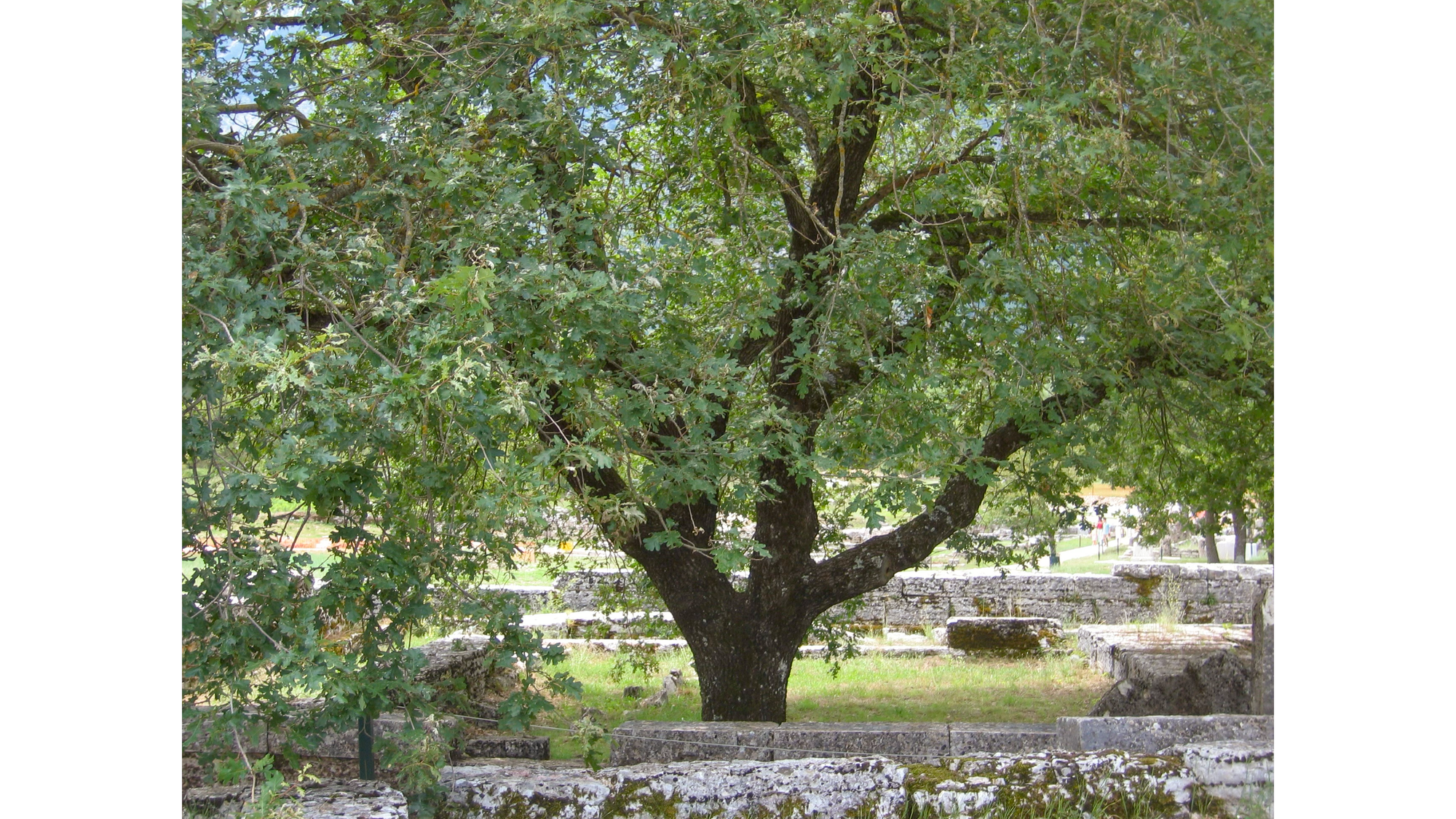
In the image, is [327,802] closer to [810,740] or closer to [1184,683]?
[810,740]

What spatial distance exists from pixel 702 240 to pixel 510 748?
3.40 meters

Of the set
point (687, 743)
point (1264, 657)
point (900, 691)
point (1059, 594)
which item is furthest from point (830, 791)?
point (1059, 594)

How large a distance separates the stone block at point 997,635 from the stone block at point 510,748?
6.60 m

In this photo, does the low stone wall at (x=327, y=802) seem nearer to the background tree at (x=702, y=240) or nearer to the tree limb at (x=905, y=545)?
the background tree at (x=702, y=240)

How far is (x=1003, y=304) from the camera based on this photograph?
223 inches

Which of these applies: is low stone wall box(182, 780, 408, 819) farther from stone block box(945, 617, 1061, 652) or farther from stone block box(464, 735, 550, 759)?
stone block box(945, 617, 1061, 652)

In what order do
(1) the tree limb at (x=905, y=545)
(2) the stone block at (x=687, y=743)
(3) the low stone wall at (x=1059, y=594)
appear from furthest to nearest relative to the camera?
1. (3) the low stone wall at (x=1059, y=594)
2. (1) the tree limb at (x=905, y=545)
3. (2) the stone block at (x=687, y=743)

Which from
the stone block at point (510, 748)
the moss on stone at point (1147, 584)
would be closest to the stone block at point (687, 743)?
A: the stone block at point (510, 748)

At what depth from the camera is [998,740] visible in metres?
5.98

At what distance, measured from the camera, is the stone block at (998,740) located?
5.94m

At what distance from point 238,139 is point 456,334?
153cm

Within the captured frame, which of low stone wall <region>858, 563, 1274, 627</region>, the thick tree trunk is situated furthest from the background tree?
low stone wall <region>858, 563, 1274, 627</region>

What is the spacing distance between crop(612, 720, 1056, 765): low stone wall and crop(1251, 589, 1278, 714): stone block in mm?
1288

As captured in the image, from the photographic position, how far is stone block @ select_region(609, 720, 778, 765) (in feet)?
18.1
